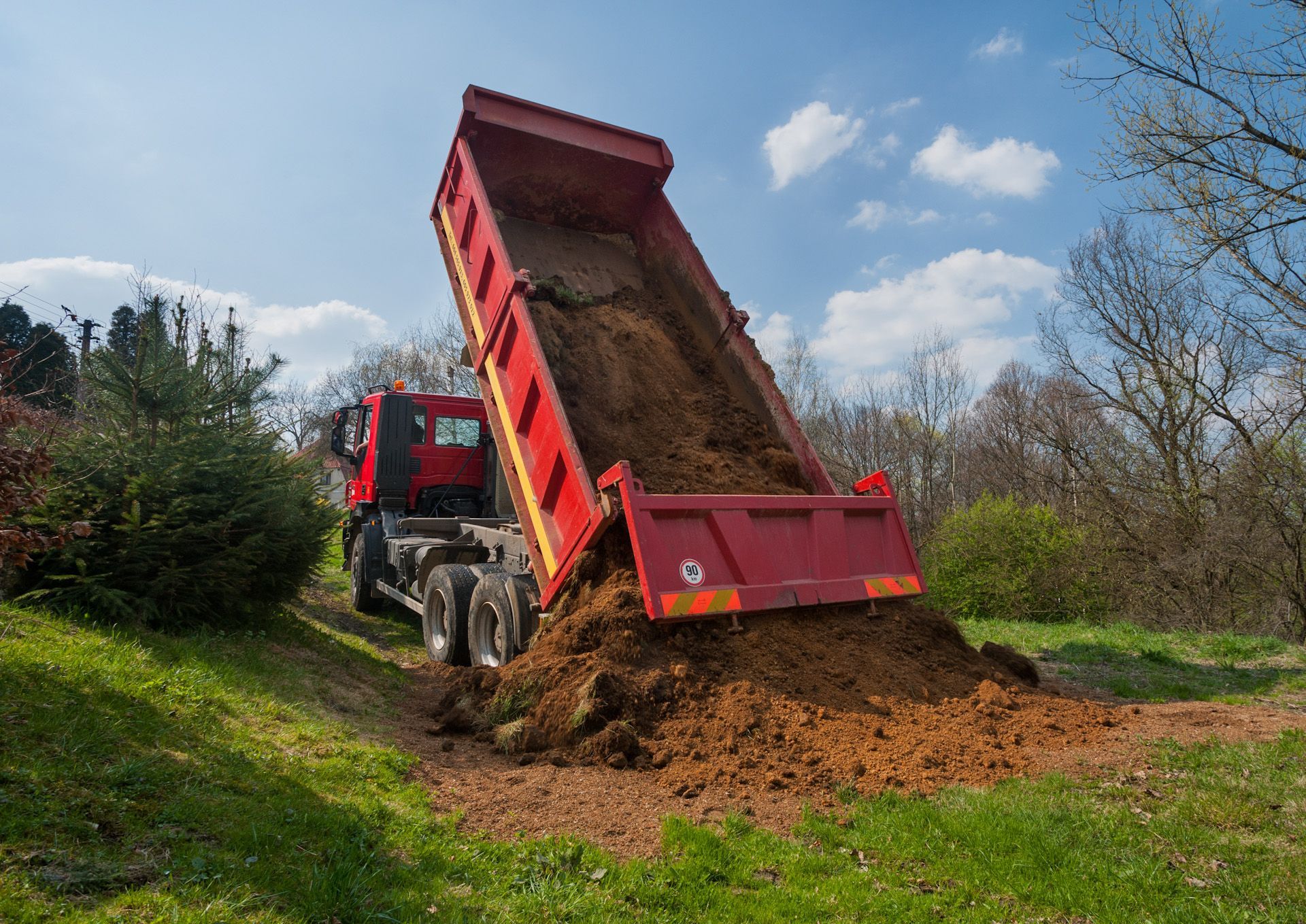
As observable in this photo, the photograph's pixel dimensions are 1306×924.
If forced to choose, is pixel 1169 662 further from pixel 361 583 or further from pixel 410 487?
pixel 361 583

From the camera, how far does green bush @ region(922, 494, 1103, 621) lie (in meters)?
12.6

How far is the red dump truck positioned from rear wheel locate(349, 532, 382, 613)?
20.3 inches

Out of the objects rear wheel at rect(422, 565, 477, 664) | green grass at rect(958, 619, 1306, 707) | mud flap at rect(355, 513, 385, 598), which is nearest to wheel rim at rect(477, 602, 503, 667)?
rear wheel at rect(422, 565, 477, 664)

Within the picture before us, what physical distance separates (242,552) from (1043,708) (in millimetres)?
5445

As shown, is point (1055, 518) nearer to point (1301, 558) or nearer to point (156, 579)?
point (1301, 558)

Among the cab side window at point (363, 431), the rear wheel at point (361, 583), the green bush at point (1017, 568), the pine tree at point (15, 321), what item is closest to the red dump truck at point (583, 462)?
the rear wheel at point (361, 583)

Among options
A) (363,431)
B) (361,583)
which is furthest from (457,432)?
(361,583)

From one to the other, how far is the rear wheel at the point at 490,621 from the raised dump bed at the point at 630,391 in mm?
479

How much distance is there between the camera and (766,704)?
161 inches

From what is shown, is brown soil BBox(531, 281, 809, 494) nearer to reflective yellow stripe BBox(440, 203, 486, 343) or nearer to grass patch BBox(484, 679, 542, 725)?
reflective yellow stripe BBox(440, 203, 486, 343)

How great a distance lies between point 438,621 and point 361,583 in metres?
3.29

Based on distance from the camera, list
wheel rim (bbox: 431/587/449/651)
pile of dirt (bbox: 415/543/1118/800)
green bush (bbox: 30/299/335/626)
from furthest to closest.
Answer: wheel rim (bbox: 431/587/449/651)
green bush (bbox: 30/299/335/626)
pile of dirt (bbox: 415/543/1118/800)

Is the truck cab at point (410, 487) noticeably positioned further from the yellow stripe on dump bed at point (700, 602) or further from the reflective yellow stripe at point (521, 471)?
the yellow stripe on dump bed at point (700, 602)

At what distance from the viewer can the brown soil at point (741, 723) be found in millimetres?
3541
